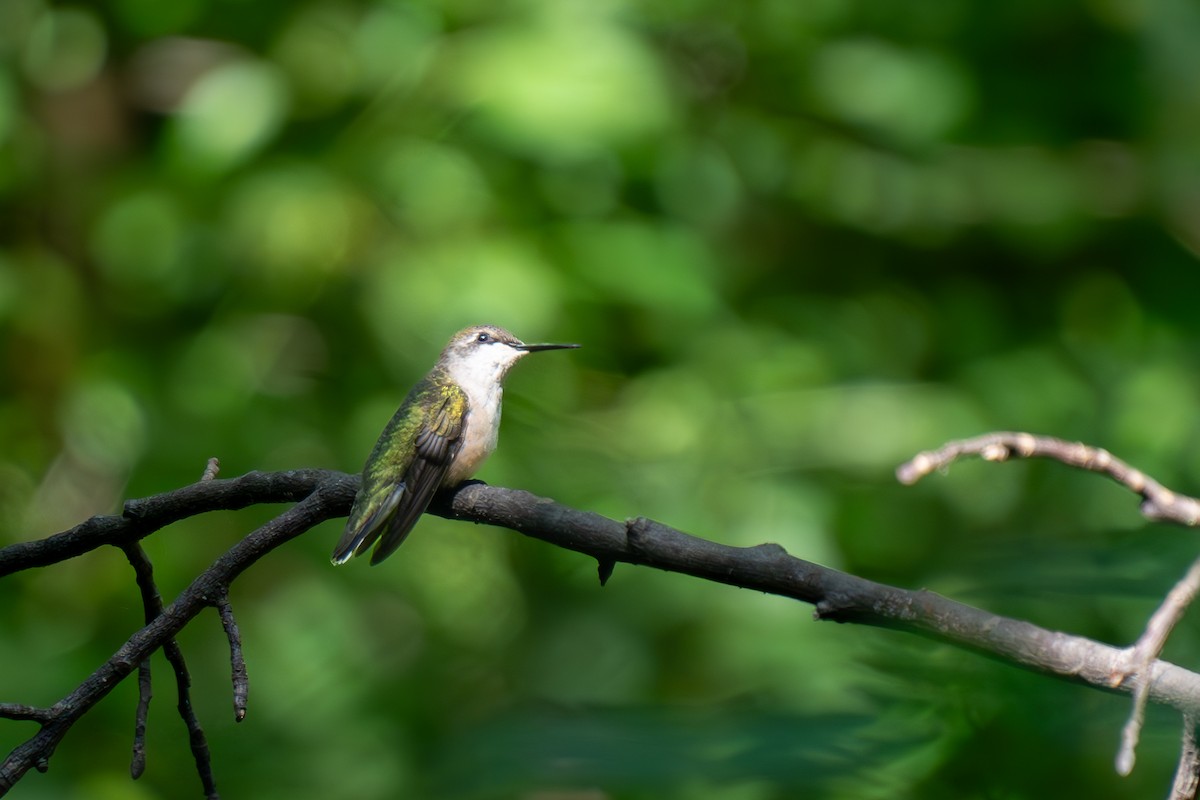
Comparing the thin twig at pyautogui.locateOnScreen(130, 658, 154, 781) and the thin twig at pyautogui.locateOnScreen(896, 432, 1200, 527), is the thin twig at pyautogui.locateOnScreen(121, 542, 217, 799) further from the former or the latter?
the thin twig at pyautogui.locateOnScreen(896, 432, 1200, 527)

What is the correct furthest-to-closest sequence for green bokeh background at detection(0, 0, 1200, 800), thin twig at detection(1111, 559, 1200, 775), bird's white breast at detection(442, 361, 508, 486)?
green bokeh background at detection(0, 0, 1200, 800) < bird's white breast at detection(442, 361, 508, 486) < thin twig at detection(1111, 559, 1200, 775)

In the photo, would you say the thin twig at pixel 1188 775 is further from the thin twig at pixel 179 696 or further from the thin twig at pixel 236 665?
the thin twig at pixel 179 696

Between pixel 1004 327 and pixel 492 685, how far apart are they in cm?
221

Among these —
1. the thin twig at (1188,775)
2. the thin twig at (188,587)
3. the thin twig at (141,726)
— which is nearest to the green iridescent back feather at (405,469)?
the thin twig at (188,587)

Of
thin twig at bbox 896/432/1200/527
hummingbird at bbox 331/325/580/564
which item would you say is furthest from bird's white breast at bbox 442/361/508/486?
thin twig at bbox 896/432/1200/527

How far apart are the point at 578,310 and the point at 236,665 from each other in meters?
2.32

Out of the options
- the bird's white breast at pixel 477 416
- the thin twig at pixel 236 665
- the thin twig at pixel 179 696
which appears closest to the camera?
the thin twig at pixel 236 665

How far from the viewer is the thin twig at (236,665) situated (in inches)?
48.4

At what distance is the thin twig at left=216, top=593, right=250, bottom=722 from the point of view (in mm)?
1229

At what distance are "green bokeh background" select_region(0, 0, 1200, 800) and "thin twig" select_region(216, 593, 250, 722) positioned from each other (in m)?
1.31

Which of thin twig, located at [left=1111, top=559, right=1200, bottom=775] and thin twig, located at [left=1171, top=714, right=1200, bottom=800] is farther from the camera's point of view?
thin twig, located at [left=1171, top=714, right=1200, bottom=800]

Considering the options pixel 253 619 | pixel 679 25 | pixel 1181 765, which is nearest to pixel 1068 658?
pixel 1181 765

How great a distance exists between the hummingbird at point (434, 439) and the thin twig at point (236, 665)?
14.1 inches

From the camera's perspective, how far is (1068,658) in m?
1.03
